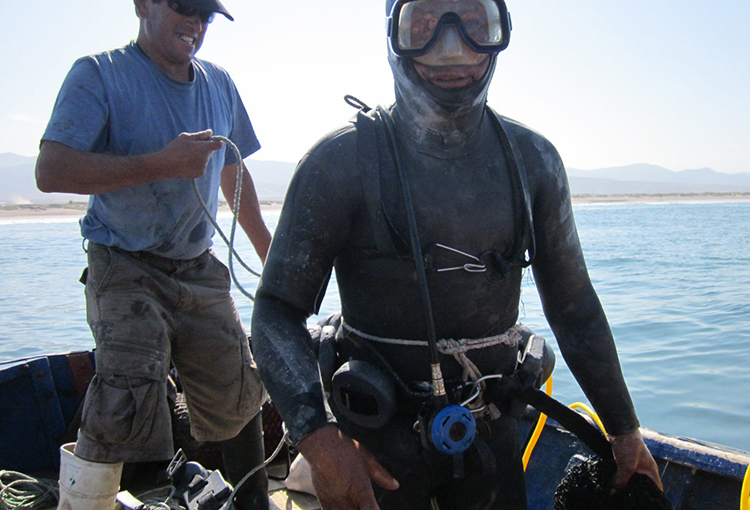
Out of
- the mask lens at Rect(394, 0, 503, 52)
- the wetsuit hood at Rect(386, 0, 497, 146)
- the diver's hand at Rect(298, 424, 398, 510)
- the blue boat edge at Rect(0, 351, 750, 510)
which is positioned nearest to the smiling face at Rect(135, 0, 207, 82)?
the wetsuit hood at Rect(386, 0, 497, 146)

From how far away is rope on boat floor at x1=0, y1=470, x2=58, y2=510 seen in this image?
11.2 ft

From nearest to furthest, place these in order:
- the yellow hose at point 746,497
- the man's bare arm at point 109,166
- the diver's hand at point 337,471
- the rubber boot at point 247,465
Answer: the diver's hand at point 337,471
the yellow hose at point 746,497
the man's bare arm at point 109,166
the rubber boot at point 247,465

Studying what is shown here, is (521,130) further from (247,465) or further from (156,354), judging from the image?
(247,465)

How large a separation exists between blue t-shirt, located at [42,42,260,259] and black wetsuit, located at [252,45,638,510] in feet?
4.01

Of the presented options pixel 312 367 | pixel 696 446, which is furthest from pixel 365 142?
pixel 696 446

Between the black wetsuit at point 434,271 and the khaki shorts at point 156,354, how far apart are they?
3.64 feet

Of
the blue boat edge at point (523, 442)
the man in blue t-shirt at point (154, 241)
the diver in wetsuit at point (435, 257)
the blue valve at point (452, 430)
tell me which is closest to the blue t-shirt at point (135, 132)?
the man in blue t-shirt at point (154, 241)

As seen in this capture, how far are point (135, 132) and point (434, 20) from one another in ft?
5.04

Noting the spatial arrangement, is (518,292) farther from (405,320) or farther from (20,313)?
(20,313)

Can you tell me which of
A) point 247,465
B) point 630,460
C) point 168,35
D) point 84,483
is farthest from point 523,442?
point 168,35

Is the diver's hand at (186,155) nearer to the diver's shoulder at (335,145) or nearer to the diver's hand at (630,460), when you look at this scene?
the diver's shoulder at (335,145)

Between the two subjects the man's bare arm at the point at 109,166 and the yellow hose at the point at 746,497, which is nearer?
the yellow hose at the point at 746,497

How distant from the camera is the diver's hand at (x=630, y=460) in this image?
1.92 meters

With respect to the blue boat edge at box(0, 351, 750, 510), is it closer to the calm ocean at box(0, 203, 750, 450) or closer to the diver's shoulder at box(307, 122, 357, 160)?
the calm ocean at box(0, 203, 750, 450)
